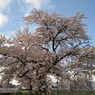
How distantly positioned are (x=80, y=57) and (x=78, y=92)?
2.42 meters

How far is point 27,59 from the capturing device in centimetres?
958

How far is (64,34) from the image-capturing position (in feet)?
38.3

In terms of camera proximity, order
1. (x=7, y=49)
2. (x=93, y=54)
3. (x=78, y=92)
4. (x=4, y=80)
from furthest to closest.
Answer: (x=4, y=80) → (x=93, y=54) → (x=7, y=49) → (x=78, y=92)

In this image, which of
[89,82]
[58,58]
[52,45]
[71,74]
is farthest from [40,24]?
[89,82]

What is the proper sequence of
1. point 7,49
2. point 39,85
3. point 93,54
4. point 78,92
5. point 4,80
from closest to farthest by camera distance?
point 78,92
point 7,49
point 39,85
point 93,54
point 4,80

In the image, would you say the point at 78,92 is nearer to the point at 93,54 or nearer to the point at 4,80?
the point at 93,54

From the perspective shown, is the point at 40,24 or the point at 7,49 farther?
the point at 40,24

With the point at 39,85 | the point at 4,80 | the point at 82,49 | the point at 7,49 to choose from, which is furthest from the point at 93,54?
the point at 4,80

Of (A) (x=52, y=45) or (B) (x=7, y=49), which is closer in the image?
(B) (x=7, y=49)

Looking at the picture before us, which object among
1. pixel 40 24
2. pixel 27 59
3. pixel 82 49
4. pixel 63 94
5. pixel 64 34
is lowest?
pixel 63 94

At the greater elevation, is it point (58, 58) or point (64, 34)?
point (64, 34)

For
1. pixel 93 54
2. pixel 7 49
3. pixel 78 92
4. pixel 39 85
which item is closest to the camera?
pixel 78 92

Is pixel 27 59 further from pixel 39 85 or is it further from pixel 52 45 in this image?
pixel 52 45

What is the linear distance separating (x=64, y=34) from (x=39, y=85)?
4.64m
